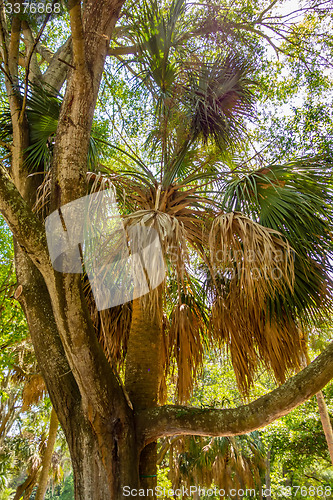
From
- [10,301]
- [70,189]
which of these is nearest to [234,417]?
[70,189]

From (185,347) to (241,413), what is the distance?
52.3 inches

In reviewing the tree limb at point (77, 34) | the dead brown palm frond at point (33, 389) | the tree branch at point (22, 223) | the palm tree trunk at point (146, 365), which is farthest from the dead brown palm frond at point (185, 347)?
the dead brown palm frond at point (33, 389)

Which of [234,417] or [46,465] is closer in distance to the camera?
[234,417]

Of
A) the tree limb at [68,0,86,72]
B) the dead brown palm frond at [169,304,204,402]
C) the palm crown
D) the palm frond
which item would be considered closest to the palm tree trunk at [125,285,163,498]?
the palm crown

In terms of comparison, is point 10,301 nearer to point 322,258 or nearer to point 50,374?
point 50,374

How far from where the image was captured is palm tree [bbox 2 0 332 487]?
Result: 9.45 ft

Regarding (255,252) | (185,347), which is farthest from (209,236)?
(185,347)

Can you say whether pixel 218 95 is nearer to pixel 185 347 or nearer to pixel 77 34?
pixel 77 34

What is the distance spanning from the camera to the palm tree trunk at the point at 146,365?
290 centimetres

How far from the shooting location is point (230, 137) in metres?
4.51

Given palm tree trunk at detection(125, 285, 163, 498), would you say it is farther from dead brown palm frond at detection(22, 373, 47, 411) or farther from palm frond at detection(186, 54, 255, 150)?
dead brown palm frond at detection(22, 373, 47, 411)

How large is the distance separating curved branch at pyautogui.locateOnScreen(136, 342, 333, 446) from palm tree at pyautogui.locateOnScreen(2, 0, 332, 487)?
273mm

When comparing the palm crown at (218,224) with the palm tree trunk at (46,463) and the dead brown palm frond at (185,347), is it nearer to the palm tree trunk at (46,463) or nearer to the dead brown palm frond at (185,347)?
the dead brown palm frond at (185,347)

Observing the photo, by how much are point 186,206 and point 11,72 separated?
2161mm
